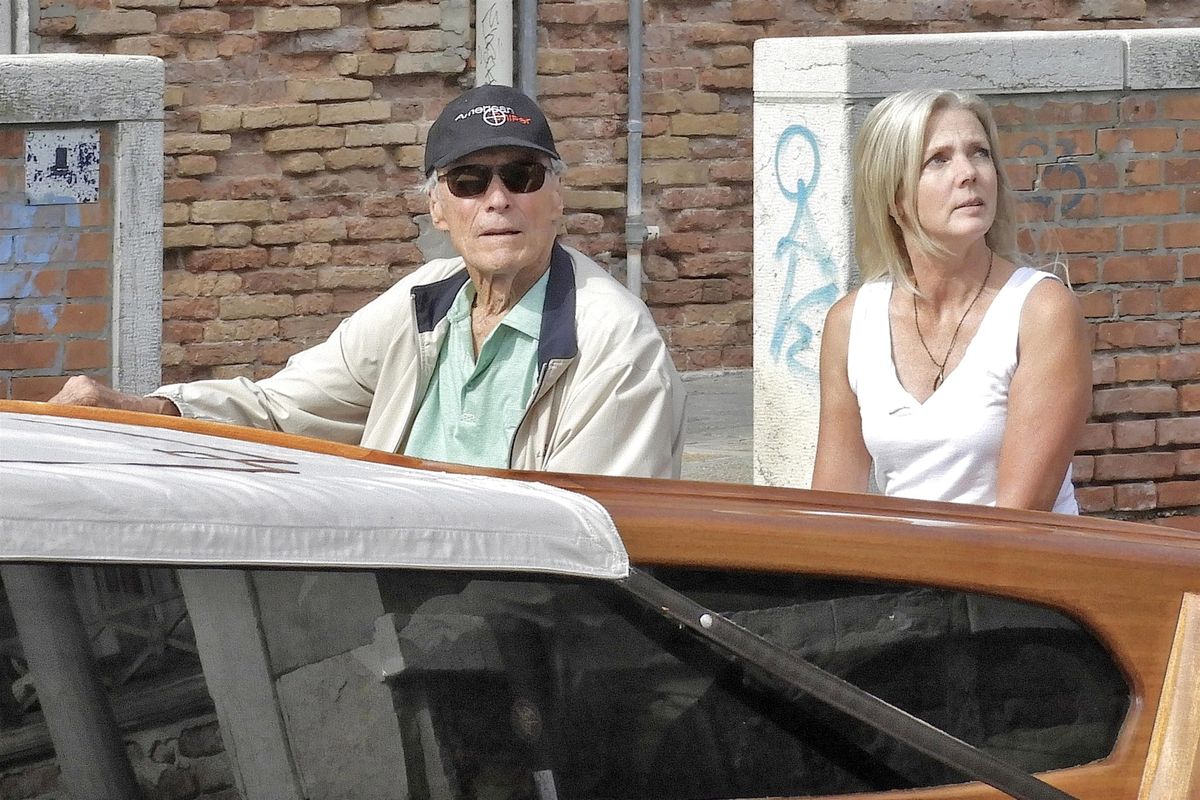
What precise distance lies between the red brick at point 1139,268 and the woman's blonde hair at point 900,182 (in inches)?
70.7

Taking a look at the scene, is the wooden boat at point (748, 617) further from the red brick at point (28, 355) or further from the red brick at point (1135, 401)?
the red brick at point (1135, 401)

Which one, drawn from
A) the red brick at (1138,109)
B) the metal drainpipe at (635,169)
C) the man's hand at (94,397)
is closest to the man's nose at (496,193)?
the man's hand at (94,397)

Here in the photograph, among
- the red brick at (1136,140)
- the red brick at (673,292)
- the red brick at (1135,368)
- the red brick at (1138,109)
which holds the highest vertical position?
the red brick at (1138,109)

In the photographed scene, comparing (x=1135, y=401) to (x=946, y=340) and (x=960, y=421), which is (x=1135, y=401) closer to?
(x=946, y=340)

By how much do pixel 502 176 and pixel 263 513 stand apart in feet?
4.79

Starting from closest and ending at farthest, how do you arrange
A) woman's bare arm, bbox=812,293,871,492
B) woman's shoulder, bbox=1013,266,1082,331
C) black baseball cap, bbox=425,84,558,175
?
black baseball cap, bbox=425,84,558,175, woman's shoulder, bbox=1013,266,1082,331, woman's bare arm, bbox=812,293,871,492

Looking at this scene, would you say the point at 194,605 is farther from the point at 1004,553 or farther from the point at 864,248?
the point at 864,248

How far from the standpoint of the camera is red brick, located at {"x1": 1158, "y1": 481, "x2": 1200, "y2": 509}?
5.40 m

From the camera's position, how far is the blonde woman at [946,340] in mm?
3109

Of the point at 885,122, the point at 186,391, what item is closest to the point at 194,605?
the point at 186,391

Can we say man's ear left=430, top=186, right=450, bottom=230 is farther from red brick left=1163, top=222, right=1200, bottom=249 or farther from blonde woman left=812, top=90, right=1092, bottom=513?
red brick left=1163, top=222, right=1200, bottom=249

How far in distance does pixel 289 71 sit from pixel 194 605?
19.2ft

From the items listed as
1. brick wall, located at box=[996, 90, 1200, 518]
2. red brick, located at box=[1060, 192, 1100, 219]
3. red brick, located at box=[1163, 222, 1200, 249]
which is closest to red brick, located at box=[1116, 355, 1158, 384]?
brick wall, located at box=[996, 90, 1200, 518]

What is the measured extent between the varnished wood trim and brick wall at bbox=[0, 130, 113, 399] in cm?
325
